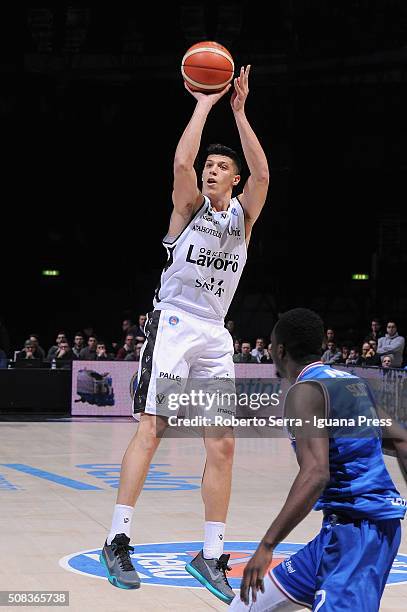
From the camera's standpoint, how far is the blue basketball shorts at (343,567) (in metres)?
3.98

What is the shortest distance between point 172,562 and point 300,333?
3.47 meters

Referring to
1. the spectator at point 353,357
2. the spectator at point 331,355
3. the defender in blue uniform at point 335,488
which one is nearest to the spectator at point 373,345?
the spectator at point 353,357

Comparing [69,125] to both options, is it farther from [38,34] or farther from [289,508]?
[289,508]

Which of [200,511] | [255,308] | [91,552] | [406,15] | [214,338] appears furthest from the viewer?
[255,308]

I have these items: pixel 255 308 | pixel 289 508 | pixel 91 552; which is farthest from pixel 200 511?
pixel 255 308

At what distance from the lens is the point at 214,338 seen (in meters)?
5.89

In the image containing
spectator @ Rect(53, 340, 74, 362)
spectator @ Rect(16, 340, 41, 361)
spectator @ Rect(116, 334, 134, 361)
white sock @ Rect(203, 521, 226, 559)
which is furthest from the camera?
spectator @ Rect(16, 340, 41, 361)

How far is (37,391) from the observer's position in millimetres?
20484

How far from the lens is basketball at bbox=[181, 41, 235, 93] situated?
5988 millimetres

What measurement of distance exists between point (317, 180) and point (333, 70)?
302 cm

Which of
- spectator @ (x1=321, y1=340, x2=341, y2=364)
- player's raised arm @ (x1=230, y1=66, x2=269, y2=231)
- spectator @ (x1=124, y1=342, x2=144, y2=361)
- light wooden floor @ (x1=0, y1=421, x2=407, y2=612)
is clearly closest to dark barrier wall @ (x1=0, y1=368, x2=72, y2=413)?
spectator @ (x1=124, y1=342, x2=144, y2=361)

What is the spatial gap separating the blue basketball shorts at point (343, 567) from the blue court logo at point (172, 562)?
244cm

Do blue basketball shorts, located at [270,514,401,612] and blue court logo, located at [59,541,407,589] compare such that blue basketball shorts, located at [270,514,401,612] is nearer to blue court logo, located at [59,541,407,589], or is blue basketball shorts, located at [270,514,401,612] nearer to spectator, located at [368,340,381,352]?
blue court logo, located at [59,541,407,589]

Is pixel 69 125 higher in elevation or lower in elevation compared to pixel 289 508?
higher
